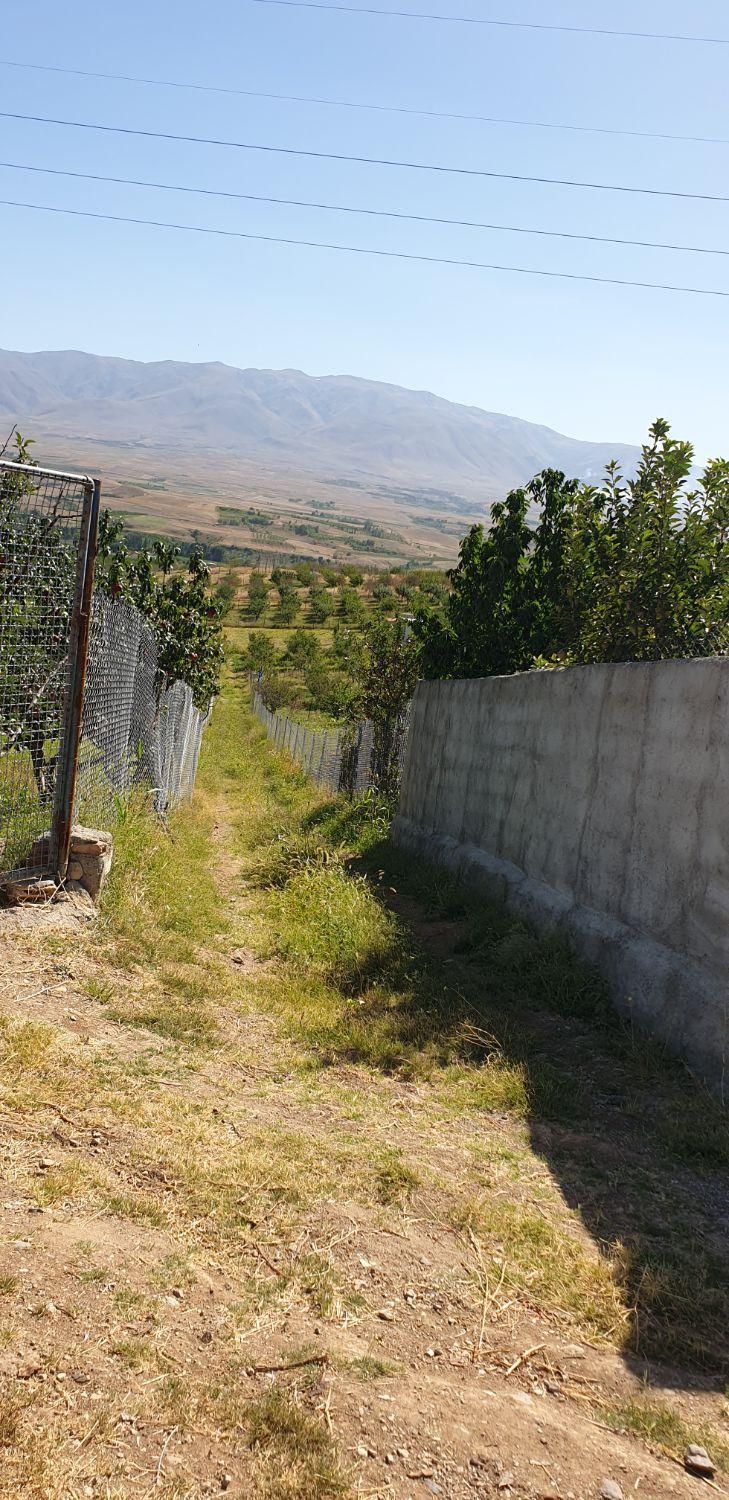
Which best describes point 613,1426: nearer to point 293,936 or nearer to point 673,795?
point 673,795

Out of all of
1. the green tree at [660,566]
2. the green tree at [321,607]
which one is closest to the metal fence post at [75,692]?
the green tree at [660,566]

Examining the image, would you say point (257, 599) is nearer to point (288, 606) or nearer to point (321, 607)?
point (288, 606)

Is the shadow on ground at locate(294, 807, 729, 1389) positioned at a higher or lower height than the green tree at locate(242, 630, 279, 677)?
higher

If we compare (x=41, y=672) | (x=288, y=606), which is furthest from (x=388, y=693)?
(x=288, y=606)

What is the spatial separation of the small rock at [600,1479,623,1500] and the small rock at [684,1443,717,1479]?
8.8 inches

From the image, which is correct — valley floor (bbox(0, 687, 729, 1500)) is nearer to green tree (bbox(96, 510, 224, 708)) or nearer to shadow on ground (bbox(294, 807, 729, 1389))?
shadow on ground (bbox(294, 807, 729, 1389))

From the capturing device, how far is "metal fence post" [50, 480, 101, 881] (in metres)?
5.55

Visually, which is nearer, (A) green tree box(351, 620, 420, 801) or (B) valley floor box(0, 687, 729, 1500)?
(B) valley floor box(0, 687, 729, 1500)

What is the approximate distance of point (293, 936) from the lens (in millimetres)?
7789

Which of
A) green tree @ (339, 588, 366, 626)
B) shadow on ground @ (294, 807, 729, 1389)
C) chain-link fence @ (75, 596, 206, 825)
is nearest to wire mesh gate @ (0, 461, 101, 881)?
chain-link fence @ (75, 596, 206, 825)

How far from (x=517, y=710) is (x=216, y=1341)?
6656mm

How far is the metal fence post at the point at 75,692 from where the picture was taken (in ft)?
18.2

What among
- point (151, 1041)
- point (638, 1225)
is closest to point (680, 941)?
point (638, 1225)

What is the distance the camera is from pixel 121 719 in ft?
27.1
